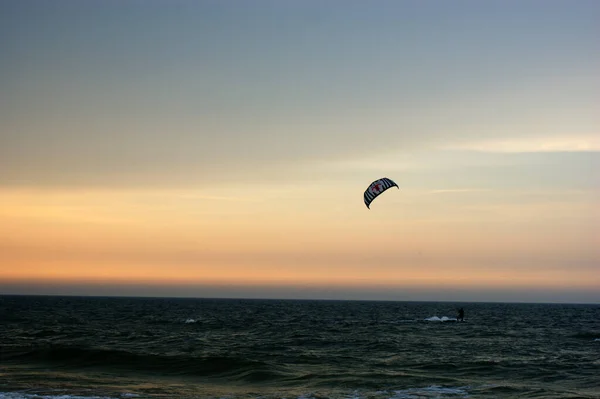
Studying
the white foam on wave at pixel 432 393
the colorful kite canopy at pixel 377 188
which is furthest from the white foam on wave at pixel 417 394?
the colorful kite canopy at pixel 377 188

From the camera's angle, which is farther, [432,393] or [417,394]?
[432,393]

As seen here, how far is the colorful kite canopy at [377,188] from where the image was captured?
3138 cm

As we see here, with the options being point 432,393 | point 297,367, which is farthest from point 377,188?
point 432,393

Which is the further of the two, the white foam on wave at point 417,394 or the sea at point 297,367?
the sea at point 297,367

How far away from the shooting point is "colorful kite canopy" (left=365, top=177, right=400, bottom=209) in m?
31.4

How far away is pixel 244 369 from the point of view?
100 feet

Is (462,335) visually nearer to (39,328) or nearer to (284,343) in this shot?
(284,343)

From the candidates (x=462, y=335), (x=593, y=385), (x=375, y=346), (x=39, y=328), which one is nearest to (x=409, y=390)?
(x=593, y=385)

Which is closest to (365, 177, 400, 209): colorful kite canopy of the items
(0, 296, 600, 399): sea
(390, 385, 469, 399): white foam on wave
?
(0, 296, 600, 399): sea

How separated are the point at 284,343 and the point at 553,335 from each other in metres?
24.6

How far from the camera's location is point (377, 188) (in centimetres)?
3183

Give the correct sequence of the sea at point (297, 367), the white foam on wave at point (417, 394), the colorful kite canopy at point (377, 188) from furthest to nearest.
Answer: the colorful kite canopy at point (377, 188) < the sea at point (297, 367) < the white foam on wave at point (417, 394)

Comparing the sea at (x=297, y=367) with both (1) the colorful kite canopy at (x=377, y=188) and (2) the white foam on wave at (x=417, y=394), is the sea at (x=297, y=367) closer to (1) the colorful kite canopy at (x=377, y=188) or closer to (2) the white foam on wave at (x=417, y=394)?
(2) the white foam on wave at (x=417, y=394)

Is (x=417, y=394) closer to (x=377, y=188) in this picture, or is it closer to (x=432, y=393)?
(x=432, y=393)
